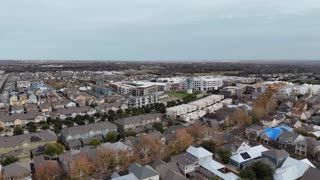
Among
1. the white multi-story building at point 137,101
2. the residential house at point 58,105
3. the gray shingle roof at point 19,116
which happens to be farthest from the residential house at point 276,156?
the residential house at point 58,105

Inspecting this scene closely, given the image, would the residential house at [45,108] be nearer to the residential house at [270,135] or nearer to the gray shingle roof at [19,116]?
the gray shingle roof at [19,116]

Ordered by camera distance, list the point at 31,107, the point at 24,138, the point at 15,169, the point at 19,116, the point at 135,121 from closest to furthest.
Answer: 1. the point at 15,169
2. the point at 24,138
3. the point at 135,121
4. the point at 19,116
5. the point at 31,107

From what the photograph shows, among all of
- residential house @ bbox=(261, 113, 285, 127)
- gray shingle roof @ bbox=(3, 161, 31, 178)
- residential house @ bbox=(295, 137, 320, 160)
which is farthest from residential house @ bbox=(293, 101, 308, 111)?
gray shingle roof @ bbox=(3, 161, 31, 178)

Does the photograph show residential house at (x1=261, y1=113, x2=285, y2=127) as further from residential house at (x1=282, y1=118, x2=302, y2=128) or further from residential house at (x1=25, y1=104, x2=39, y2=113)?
residential house at (x1=25, y1=104, x2=39, y2=113)

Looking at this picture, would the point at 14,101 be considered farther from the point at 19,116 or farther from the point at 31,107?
the point at 19,116

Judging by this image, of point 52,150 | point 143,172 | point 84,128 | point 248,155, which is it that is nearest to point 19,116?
point 84,128

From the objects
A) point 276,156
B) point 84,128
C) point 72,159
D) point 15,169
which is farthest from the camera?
point 84,128
